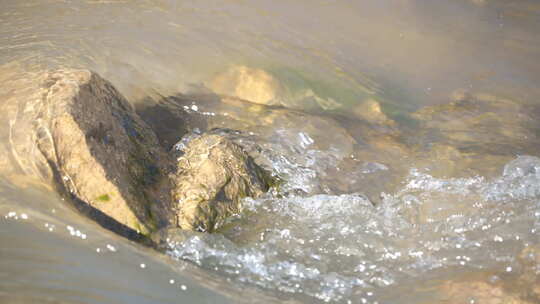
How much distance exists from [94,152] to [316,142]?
7.73ft

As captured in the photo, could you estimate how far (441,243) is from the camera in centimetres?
391

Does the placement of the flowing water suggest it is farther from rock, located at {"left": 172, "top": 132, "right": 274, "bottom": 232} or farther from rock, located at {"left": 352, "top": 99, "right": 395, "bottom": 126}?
rock, located at {"left": 172, "top": 132, "right": 274, "bottom": 232}

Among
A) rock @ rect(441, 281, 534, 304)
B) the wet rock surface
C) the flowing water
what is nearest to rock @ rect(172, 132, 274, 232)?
the wet rock surface

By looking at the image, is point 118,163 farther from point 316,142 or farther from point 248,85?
point 248,85

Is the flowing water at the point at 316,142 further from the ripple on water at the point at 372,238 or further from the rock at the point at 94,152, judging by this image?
the rock at the point at 94,152

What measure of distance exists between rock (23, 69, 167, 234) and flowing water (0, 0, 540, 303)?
0.54ft

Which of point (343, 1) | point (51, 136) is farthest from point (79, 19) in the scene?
point (343, 1)

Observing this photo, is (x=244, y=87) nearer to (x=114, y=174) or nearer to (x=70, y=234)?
(x=114, y=174)

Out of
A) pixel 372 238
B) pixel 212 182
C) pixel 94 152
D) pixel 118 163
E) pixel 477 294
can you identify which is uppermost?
pixel 94 152

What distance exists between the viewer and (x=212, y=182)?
388cm

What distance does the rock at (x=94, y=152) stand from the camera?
3.37m

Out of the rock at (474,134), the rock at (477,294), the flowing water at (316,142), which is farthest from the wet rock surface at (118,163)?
the rock at (474,134)

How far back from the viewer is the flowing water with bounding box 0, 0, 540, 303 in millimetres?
3025

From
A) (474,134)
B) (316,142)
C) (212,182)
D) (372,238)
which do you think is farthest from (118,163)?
(474,134)
